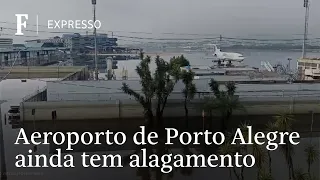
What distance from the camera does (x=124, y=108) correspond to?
15.3 metres

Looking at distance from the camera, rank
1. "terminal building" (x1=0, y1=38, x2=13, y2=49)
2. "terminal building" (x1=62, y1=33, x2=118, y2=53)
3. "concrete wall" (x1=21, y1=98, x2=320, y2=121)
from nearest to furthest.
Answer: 1. "concrete wall" (x1=21, y1=98, x2=320, y2=121)
2. "terminal building" (x1=0, y1=38, x2=13, y2=49)
3. "terminal building" (x1=62, y1=33, x2=118, y2=53)

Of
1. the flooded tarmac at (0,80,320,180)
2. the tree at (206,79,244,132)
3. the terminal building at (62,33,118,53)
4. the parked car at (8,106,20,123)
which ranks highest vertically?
the terminal building at (62,33,118,53)

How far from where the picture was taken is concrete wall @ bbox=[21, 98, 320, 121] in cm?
1466

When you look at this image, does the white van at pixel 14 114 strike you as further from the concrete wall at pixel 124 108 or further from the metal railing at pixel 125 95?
the metal railing at pixel 125 95

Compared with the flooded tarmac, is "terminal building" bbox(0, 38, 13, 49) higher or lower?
higher

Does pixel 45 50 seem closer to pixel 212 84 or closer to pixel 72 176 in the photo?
pixel 212 84

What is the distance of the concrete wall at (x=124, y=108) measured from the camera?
48.1 ft

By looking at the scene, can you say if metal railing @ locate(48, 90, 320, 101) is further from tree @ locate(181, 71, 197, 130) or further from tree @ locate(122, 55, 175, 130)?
tree @ locate(122, 55, 175, 130)

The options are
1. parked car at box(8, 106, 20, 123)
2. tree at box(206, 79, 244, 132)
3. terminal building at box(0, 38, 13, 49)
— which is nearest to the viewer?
tree at box(206, 79, 244, 132)

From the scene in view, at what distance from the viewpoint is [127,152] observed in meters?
10.4

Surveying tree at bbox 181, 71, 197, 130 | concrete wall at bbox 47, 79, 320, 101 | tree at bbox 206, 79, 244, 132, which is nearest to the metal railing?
concrete wall at bbox 47, 79, 320, 101

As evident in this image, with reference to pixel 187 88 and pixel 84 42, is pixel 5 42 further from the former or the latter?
pixel 187 88

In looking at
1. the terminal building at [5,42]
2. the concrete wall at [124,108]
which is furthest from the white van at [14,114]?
the terminal building at [5,42]

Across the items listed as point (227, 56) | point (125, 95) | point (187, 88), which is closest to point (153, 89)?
point (187, 88)
